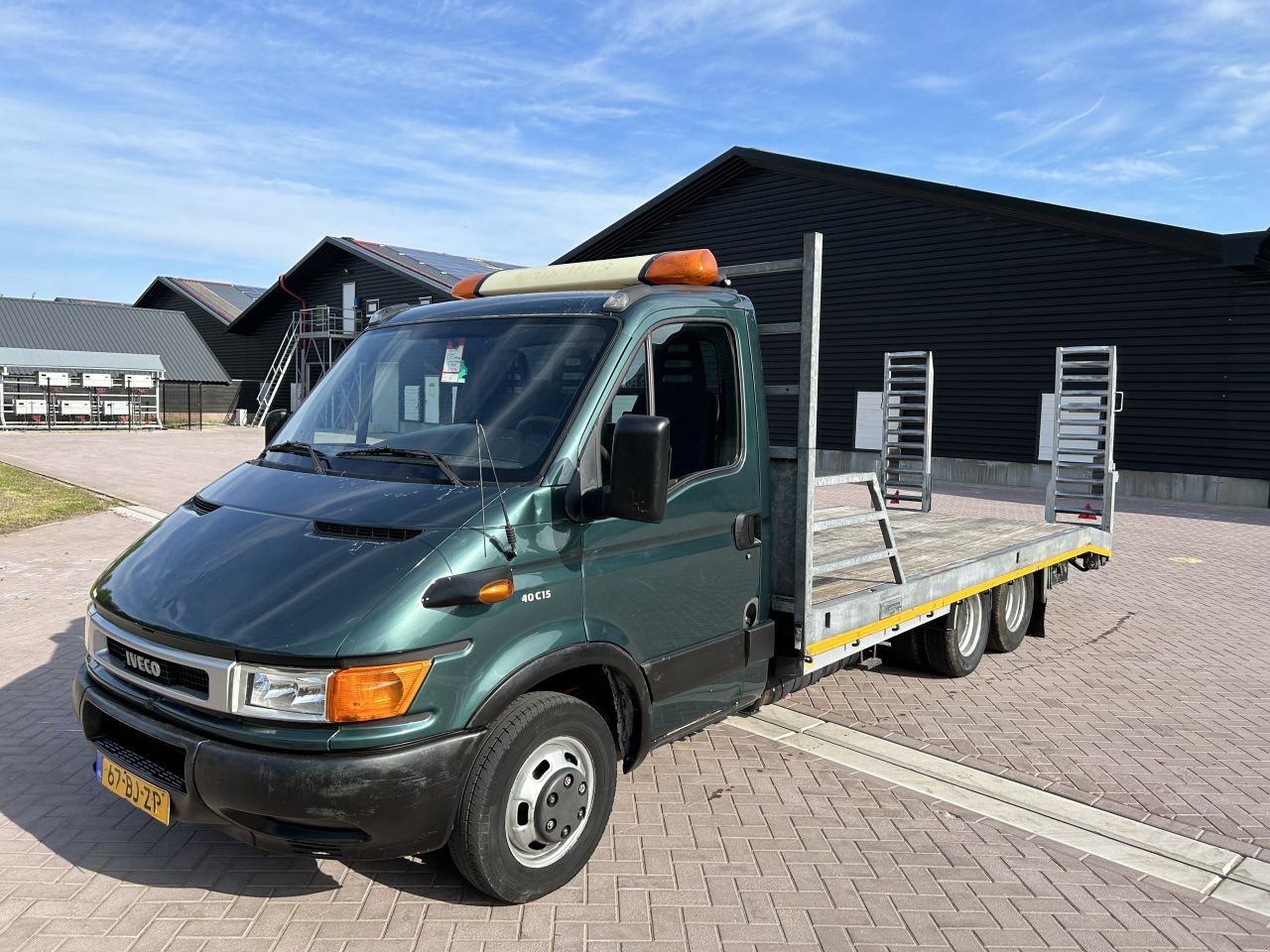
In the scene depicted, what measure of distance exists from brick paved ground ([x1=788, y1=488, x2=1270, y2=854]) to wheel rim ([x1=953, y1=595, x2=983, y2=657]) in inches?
9.4

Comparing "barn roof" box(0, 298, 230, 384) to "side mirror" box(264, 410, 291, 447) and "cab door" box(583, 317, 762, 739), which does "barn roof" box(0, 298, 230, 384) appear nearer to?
"side mirror" box(264, 410, 291, 447)

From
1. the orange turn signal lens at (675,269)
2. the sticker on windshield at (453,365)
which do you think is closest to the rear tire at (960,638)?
the orange turn signal lens at (675,269)

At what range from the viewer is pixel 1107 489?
325 inches

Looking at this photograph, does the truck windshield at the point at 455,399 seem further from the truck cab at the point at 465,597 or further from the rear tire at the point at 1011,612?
the rear tire at the point at 1011,612

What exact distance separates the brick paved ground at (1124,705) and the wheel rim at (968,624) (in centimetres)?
24

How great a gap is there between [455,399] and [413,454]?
0.36m

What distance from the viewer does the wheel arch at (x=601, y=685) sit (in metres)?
3.25

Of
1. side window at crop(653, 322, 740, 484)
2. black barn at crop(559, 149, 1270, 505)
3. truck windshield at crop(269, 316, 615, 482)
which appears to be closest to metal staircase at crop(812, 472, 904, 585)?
side window at crop(653, 322, 740, 484)

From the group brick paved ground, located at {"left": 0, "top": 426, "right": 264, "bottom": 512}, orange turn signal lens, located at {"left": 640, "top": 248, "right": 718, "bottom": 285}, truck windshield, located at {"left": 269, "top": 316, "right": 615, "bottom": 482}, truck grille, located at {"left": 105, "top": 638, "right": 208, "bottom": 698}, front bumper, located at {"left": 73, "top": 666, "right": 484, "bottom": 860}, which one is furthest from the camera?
brick paved ground, located at {"left": 0, "top": 426, "right": 264, "bottom": 512}

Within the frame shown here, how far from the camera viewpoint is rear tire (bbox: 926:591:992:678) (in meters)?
6.34

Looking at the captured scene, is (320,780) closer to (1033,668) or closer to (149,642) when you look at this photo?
(149,642)

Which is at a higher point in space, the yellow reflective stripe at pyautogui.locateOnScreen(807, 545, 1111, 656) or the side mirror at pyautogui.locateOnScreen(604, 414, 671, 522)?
the side mirror at pyautogui.locateOnScreen(604, 414, 671, 522)

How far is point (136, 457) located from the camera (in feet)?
78.9

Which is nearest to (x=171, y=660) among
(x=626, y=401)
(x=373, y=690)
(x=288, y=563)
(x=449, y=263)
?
(x=288, y=563)
